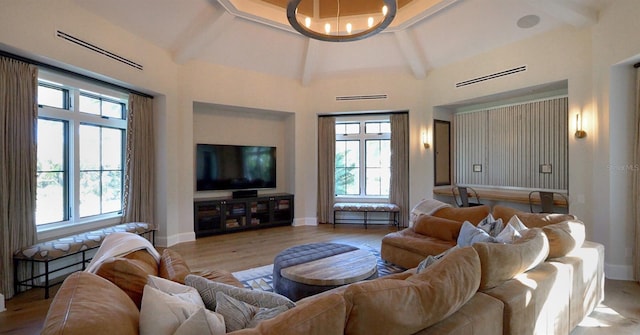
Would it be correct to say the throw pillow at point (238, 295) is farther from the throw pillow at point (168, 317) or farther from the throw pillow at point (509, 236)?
the throw pillow at point (509, 236)

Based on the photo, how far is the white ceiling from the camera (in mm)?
4180

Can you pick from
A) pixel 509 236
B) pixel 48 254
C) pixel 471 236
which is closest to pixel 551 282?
pixel 509 236

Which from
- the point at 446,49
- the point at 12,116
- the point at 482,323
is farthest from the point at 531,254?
the point at 12,116

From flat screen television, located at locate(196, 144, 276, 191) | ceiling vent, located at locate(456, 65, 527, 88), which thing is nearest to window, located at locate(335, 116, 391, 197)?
flat screen television, located at locate(196, 144, 276, 191)

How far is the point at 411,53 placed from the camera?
5.89 m

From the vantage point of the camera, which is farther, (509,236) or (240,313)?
(509,236)

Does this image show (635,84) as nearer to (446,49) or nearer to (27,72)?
(446,49)

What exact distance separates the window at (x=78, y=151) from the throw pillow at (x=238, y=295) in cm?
359

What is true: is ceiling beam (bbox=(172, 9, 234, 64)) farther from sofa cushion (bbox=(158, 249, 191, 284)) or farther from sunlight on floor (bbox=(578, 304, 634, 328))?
sunlight on floor (bbox=(578, 304, 634, 328))

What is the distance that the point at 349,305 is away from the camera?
47.0 inches

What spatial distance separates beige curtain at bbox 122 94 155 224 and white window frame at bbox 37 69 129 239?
0.32 meters

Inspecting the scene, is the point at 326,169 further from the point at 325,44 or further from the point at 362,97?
the point at 325,44

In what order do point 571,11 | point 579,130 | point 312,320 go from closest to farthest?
point 312,320, point 571,11, point 579,130

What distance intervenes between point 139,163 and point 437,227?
15.5 feet
